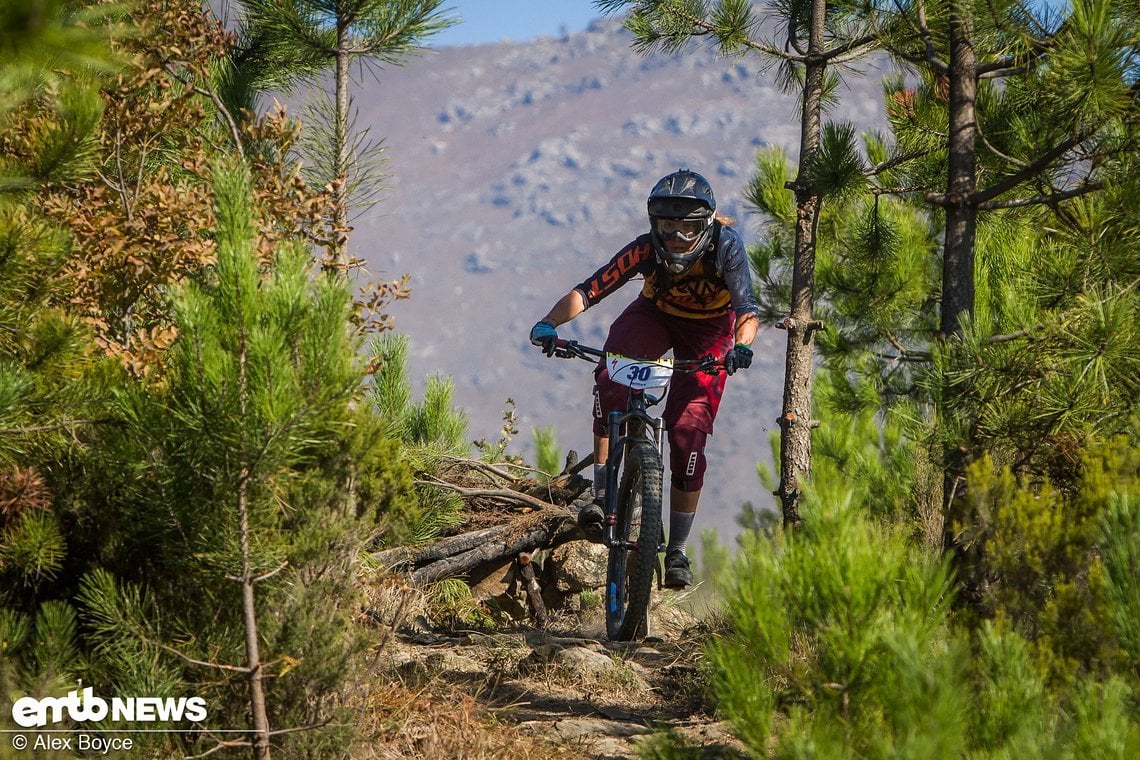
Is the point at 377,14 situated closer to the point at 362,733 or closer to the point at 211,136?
the point at 211,136

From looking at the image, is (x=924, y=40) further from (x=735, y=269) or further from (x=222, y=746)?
(x=222, y=746)

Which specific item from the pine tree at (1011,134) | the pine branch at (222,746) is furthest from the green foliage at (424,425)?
the pine tree at (1011,134)

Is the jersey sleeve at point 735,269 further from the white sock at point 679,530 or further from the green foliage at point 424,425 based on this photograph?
the green foliage at point 424,425

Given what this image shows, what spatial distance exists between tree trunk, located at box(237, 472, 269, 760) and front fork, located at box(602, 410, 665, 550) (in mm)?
2149

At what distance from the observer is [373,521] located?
396 centimetres

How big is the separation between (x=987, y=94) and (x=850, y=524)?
4401 mm

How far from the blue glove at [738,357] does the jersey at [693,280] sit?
363 millimetres

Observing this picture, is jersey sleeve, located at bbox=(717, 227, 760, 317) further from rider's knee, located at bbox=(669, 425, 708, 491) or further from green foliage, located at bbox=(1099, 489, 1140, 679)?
green foliage, located at bbox=(1099, 489, 1140, 679)

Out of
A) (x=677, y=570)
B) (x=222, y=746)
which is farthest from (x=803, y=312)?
(x=222, y=746)

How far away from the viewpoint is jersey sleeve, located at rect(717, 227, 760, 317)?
5590 millimetres

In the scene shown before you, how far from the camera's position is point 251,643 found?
3.48 metres

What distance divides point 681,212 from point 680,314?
0.76 metres

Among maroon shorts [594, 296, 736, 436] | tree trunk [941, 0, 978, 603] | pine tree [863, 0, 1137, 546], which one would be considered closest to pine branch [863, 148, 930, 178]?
pine tree [863, 0, 1137, 546]
